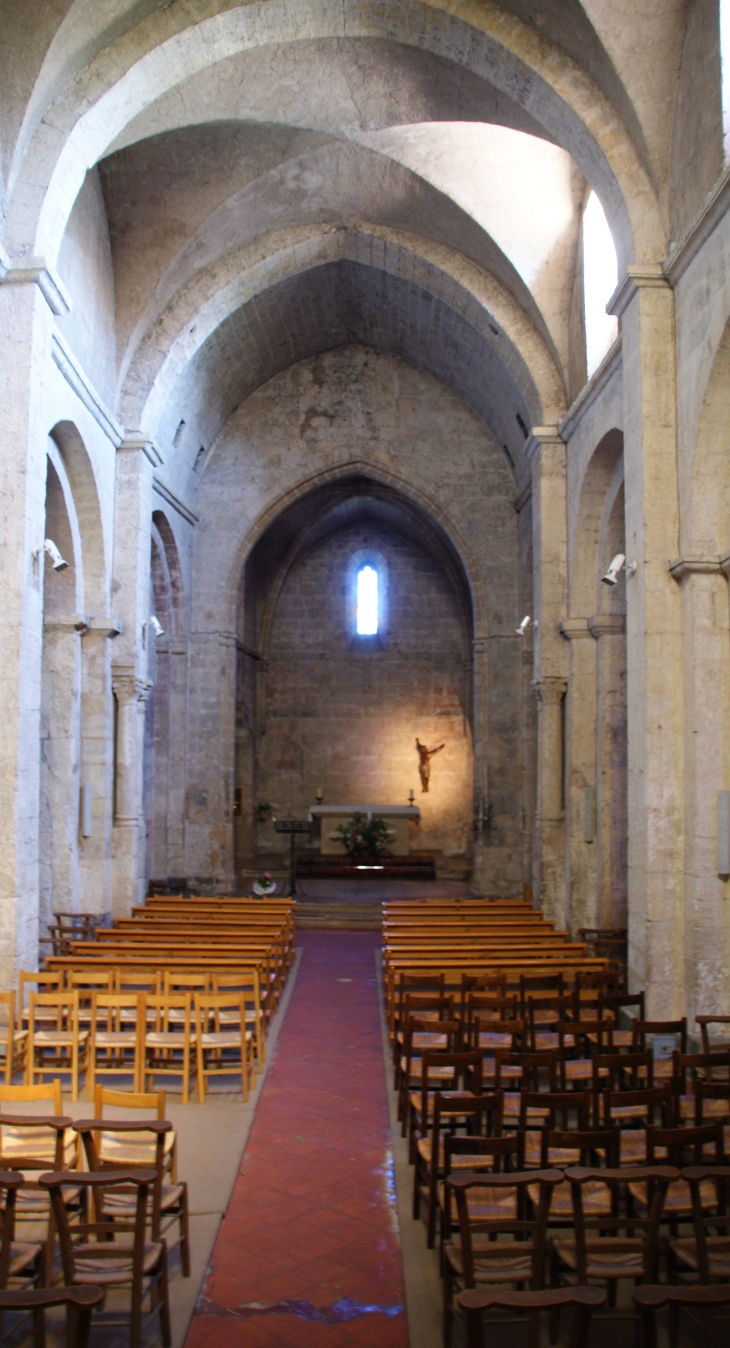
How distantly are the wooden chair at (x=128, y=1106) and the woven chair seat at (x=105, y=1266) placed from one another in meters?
0.59

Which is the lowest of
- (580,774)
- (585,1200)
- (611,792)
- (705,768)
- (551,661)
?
(585,1200)

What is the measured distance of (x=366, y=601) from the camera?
1053 inches

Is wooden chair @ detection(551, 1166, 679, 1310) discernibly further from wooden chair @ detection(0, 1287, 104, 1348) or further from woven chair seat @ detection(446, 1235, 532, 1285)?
wooden chair @ detection(0, 1287, 104, 1348)

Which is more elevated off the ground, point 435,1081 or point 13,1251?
point 13,1251

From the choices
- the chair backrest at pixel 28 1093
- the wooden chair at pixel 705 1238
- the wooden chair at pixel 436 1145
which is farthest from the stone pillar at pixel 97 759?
the wooden chair at pixel 705 1238

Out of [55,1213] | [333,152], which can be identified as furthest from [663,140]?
[55,1213]

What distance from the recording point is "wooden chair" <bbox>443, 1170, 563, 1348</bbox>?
4094 mm

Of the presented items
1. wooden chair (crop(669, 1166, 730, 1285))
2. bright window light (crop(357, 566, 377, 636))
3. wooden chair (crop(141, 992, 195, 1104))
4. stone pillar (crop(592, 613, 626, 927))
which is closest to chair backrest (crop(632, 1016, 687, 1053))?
wooden chair (crop(669, 1166, 730, 1285))

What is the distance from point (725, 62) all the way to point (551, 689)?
28.2 ft

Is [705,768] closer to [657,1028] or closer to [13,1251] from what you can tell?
[657,1028]

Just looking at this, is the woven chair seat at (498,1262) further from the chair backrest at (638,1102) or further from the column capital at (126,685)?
the column capital at (126,685)

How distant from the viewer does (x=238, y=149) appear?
14.3m

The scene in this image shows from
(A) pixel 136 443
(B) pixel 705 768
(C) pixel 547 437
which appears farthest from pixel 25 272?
(B) pixel 705 768

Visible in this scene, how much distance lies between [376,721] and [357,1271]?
20.8 meters
